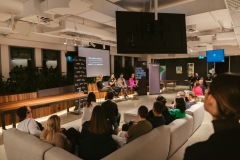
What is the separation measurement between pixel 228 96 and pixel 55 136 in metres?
2.34

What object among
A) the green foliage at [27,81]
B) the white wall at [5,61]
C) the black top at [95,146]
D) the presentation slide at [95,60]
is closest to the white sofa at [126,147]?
the black top at [95,146]

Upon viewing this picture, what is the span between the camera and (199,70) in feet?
55.8

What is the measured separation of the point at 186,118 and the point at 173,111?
12.4 inches

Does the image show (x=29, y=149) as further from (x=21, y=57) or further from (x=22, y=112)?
(x=21, y=57)

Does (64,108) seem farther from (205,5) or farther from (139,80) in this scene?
(205,5)

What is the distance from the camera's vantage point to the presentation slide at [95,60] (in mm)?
9603

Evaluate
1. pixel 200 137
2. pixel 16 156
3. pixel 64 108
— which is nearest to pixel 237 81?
pixel 16 156

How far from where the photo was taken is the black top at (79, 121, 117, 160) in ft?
7.68

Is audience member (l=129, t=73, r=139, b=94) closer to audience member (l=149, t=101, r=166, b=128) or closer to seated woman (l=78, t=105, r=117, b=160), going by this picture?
audience member (l=149, t=101, r=166, b=128)

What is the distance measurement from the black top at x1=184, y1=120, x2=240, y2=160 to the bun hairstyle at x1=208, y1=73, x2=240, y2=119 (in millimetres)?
36

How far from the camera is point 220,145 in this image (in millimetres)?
744

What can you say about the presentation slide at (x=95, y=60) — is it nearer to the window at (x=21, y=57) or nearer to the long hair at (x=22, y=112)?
the window at (x=21, y=57)

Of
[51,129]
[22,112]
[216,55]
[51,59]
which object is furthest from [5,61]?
[216,55]

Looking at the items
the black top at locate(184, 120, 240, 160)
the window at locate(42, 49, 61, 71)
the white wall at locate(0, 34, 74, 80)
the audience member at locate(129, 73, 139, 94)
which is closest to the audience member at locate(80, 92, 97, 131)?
the black top at locate(184, 120, 240, 160)
